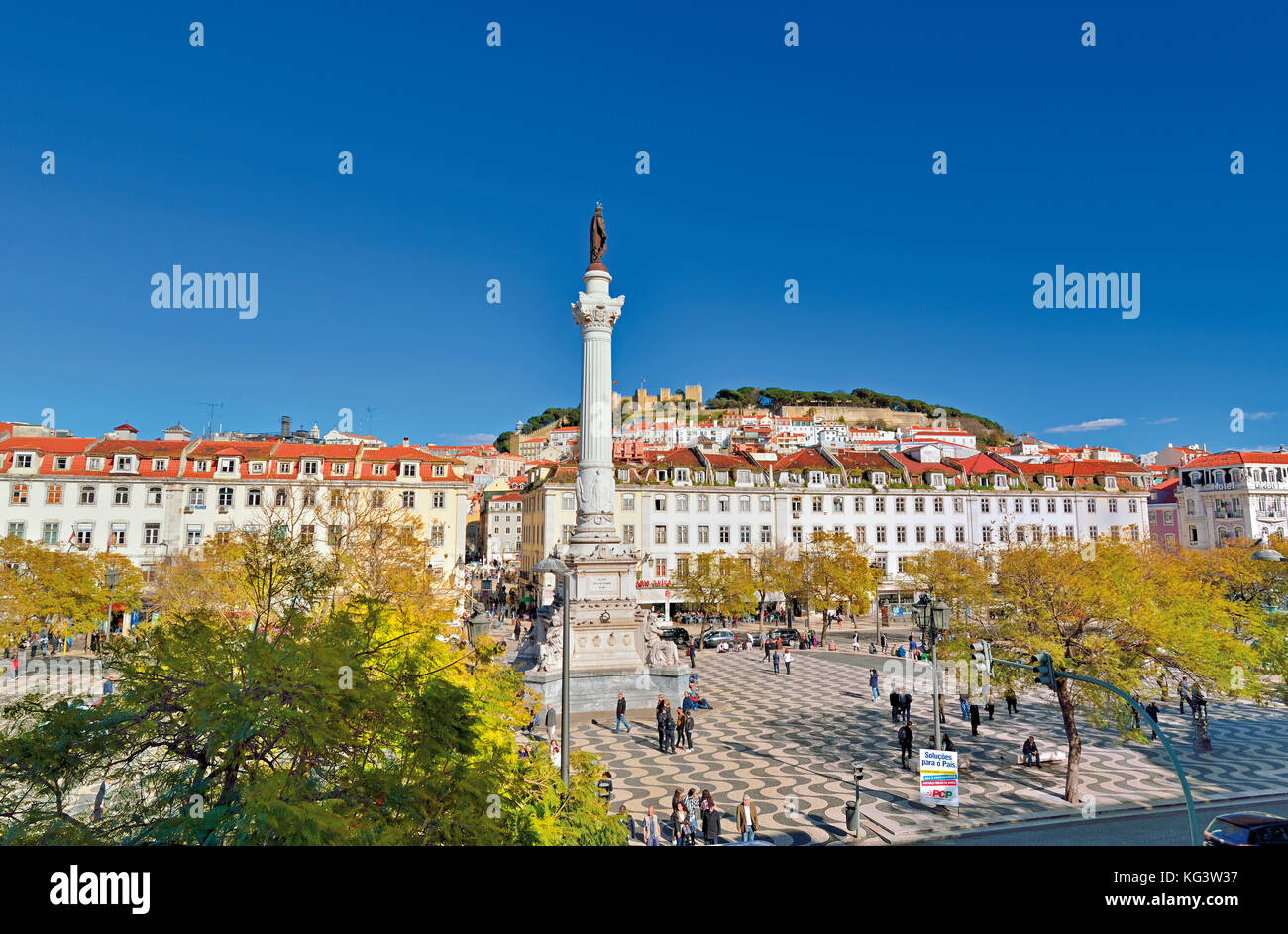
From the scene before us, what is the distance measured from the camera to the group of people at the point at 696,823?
1424cm

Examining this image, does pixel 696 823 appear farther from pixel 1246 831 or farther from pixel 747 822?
pixel 1246 831

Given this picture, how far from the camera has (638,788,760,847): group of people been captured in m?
14.2

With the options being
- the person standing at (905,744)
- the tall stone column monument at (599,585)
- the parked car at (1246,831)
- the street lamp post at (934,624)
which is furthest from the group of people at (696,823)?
the tall stone column monument at (599,585)

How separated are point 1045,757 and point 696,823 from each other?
1142 cm

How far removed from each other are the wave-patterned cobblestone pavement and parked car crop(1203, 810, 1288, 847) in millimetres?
3446

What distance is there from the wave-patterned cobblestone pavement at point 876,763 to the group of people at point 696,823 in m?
0.57

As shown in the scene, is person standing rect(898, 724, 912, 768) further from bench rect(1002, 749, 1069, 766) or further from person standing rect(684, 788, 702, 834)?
person standing rect(684, 788, 702, 834)

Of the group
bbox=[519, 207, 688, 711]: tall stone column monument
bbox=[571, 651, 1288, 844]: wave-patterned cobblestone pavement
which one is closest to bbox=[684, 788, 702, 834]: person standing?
bbox=[571, 651, 1288, 844]: wave-patterned cobblestone pavement

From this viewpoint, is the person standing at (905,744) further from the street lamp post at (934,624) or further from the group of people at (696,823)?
the group of people at (696,823)

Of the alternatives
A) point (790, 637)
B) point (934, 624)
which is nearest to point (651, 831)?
point (934, 624)

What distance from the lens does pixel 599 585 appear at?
2944 cm

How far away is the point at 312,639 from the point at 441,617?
18.1 metres

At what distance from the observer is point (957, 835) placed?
14.9 metres
